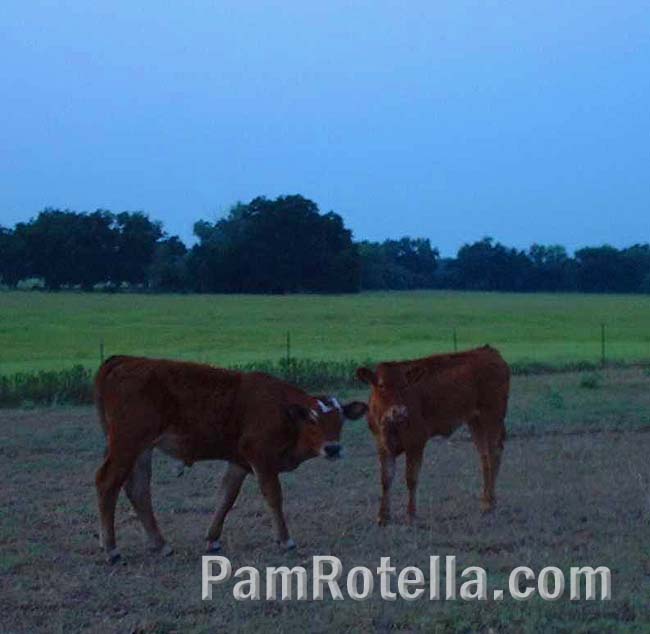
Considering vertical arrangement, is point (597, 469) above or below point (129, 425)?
below

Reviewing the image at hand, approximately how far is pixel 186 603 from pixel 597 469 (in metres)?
6.92

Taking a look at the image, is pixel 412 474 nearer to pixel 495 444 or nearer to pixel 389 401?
pixel 389 401

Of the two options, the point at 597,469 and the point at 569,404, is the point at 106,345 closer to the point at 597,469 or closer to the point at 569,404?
the point at 569,404

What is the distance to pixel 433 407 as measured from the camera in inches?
441

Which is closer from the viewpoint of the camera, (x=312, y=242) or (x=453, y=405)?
(x=453, y=405)

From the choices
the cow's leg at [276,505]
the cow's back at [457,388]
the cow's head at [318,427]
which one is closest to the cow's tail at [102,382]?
the cow's leg at [276,505]

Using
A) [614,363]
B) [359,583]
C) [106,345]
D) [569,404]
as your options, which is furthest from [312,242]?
[359,583]

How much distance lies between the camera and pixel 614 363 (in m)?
30.6

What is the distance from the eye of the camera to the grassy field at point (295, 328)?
119ft

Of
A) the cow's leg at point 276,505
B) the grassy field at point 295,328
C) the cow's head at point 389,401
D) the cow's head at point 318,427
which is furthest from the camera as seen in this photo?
the grassy field at point 295,328

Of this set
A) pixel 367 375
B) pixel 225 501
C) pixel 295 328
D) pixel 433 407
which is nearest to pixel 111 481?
pixel 225 501

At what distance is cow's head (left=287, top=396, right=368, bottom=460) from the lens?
920 cm

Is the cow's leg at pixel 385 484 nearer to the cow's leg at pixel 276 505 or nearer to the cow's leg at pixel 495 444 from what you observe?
the cow's leg at pixel 495 444

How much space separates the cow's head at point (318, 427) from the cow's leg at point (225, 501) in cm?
51
